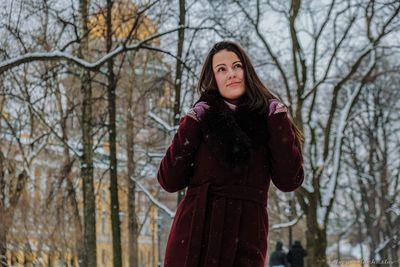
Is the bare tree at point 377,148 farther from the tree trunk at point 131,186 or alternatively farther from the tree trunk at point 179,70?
the tree trunk at point 179,70

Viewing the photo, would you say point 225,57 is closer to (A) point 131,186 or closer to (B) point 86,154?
(B) point 86,154

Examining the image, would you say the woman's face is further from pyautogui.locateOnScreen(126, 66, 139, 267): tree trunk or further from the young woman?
pyautogui.locateOnScreen(126, 66, 139, 267): tree trunk

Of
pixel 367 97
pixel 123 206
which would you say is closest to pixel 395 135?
pixel 367 97

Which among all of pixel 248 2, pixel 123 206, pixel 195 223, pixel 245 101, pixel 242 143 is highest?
pixel 248 2

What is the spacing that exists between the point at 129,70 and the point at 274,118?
68.1 ft

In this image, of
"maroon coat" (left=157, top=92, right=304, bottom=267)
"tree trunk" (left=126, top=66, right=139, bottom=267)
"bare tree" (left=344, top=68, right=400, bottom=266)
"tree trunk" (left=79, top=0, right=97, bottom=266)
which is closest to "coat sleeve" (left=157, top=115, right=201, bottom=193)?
"maroon coat" (left=157, top=92, right=304, bottom=267)

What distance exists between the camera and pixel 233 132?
2795 millimetres

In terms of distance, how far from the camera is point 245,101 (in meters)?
2.96

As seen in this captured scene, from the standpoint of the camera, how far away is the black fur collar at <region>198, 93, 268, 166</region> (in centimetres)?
277

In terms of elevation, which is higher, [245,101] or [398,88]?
[398,88]

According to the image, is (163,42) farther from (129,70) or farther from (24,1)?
(24,1)

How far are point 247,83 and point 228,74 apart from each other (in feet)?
0.34

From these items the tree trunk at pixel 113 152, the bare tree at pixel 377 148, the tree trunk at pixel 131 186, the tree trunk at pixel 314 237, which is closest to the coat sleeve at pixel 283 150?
the tree trunk at pixel 113 152

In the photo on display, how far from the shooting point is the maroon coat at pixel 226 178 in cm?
275
